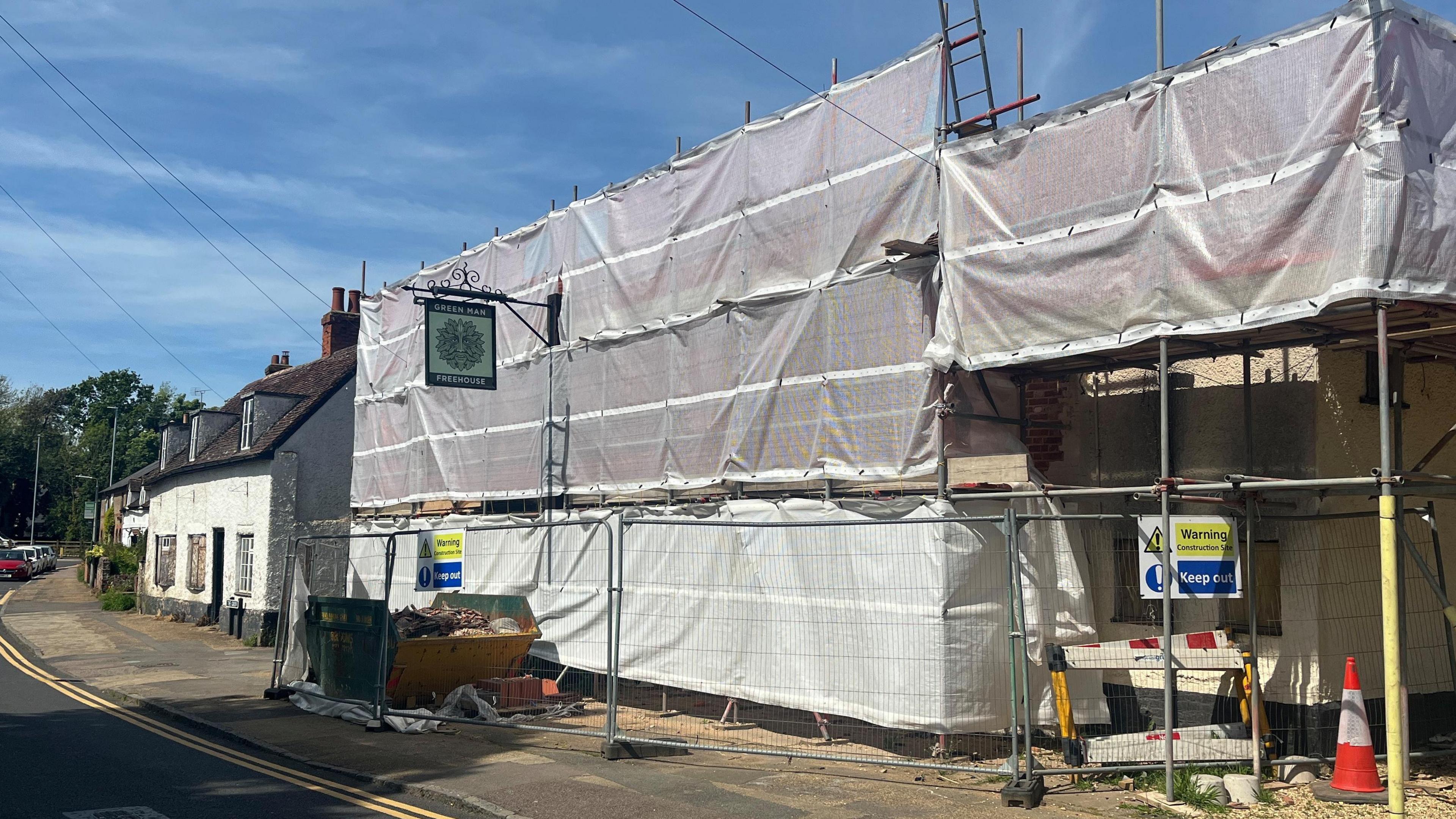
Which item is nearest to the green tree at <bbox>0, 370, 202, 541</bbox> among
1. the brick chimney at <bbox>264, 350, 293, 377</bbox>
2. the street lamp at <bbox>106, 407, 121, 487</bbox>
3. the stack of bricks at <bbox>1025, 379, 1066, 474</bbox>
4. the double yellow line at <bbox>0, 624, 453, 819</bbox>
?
the street lamp at <bbox>106, 407, 121, 487</bbox>

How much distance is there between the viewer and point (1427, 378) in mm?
11266

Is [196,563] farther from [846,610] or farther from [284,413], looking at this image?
[846,610]

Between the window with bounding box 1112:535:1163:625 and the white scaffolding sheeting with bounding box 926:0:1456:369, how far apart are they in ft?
8.01

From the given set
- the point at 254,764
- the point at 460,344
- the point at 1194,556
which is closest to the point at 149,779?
the point at 254,764

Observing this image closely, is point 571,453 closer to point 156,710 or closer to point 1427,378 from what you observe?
point 156,710

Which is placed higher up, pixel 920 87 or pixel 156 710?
pixel 920 87

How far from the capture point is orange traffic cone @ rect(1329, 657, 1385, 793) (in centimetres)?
807

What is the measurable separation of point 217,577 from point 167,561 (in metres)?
5.45

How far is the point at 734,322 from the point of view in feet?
44.7

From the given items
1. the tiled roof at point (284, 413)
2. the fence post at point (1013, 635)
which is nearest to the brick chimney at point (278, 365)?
the tiled roof at point (284, 413)

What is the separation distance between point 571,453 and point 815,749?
23.2 feet

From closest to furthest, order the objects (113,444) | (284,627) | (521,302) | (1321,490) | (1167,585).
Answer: (1167,585), (1321,490), (284,627), (521,302), (113,444)

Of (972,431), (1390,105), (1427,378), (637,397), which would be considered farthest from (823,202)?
(1427,378)

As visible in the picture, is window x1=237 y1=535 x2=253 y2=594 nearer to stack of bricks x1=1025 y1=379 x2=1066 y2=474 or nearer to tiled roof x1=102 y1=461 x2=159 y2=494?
tiled roof x1=102 y1=461 x2=159 y2=494
